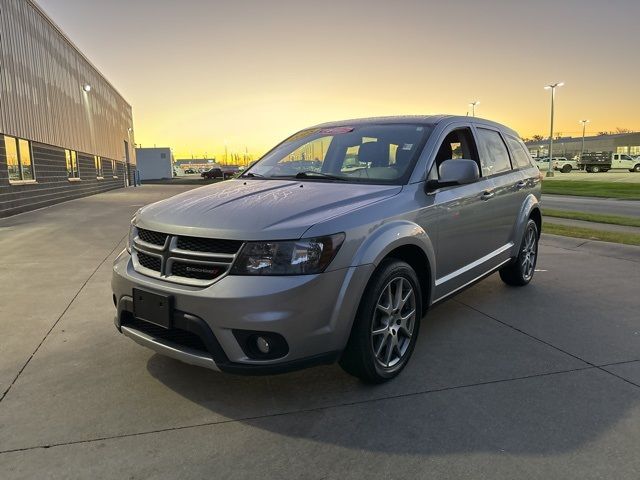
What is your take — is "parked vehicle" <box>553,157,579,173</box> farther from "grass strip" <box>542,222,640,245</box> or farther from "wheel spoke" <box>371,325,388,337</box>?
"wheel spoke" <box>371,325,388,337</box>

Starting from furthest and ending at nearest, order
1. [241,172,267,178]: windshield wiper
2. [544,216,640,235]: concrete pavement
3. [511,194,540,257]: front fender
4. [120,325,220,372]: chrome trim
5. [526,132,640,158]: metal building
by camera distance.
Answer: [526,132,640,158]: metal building < [544,216,640,235]: concrete pavement < [511,194,540,257]: front fender < [241,172,267,178]: windshield wiper < [120,325,220,372]: chrome trim

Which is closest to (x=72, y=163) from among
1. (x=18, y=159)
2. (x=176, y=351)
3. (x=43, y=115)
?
(x=43, y=115)

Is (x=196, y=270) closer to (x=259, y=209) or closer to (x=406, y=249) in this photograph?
(x=259, y=209)

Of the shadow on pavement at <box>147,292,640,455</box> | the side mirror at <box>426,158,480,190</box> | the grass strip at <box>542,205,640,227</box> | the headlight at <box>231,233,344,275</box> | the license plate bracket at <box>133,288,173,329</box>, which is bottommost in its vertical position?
the shadow on pavement at <box>147,292,640,455</box>

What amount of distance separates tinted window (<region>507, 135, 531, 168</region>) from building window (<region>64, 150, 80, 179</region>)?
20.8m

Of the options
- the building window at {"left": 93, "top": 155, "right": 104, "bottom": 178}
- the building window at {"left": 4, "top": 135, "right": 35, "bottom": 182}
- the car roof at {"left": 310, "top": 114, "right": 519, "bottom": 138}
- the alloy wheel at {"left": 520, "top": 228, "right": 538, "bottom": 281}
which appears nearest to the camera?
the car roof at {"left": 310, "top": 114, "right": 519, "bottom": 138}

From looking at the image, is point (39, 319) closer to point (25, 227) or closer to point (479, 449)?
point (479, 449)

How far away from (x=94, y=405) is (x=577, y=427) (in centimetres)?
278

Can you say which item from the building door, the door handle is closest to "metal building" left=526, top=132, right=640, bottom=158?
the building door

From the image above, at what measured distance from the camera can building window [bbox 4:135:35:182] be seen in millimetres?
14258

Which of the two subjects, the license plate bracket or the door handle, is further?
the door handle

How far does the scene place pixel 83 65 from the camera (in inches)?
1046

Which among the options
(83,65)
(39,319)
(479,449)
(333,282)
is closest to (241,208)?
(333,282)

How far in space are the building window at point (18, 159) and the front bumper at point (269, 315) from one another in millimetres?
14106
